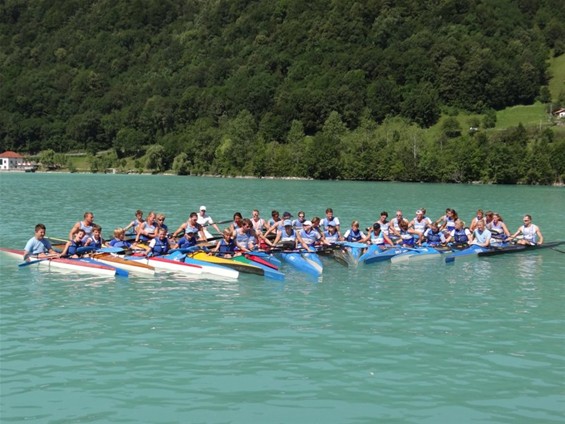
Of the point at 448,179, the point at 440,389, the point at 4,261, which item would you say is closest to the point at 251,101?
the point at 448,179

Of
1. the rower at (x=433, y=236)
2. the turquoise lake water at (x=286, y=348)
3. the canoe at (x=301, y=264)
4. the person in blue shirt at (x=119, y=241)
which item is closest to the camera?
the turquoise lake water at (x=286, y=348)

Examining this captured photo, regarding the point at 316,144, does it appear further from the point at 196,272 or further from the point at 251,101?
the point at 196,272

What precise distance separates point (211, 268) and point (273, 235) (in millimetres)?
6107

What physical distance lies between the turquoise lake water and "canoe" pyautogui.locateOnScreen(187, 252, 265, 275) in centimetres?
37

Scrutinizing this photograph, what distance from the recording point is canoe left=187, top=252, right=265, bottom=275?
21398 mm

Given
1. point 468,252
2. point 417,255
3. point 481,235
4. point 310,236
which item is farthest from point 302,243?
point 481,235

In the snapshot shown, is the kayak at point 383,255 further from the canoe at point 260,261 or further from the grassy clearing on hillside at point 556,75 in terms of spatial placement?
the grassy clearing on hillside at point 556,75

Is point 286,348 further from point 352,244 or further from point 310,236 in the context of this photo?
point 352,244

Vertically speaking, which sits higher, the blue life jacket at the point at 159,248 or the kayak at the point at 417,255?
the blue life jacket at the point at 159,248

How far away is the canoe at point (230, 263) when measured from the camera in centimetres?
2140

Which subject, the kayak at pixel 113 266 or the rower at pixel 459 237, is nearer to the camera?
the kayak at pixel 113 266

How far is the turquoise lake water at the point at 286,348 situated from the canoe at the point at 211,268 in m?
0.46

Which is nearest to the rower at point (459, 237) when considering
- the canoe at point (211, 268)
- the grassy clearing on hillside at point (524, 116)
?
the canoe at point (211, 268)

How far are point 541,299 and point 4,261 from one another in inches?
696
